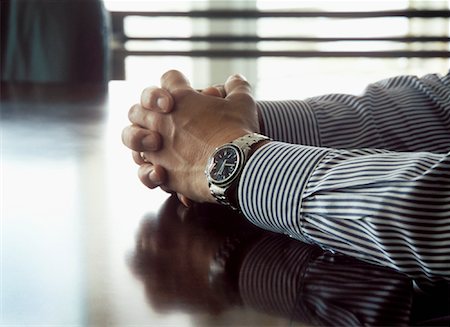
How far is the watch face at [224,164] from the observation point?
792 mm

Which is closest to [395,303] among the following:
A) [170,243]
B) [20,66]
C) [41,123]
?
[170,243]

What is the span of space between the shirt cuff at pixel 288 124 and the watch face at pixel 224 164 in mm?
201

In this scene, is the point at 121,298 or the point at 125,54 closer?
the point at 121,298

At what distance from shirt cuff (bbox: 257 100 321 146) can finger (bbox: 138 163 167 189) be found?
176 mm

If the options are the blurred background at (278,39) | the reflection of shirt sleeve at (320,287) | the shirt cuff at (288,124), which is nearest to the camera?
the reflection of shirt sleeve at (320,287)

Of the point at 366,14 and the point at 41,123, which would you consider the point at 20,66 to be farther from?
the point at 366,14

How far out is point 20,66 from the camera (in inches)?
83.2

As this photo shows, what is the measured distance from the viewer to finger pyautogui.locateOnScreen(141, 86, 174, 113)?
0.92 meters

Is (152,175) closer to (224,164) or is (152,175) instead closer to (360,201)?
(224,164)

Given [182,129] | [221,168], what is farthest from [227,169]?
[182,129]

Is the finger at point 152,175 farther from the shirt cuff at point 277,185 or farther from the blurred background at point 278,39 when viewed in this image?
the blurred background at point 278,39

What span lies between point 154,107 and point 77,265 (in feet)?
1.05

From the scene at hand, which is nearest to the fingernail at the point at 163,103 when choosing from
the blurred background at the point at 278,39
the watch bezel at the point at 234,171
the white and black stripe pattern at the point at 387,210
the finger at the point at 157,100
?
the finger at the point at 157,100

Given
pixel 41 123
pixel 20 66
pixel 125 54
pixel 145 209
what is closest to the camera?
pixel 145 209
